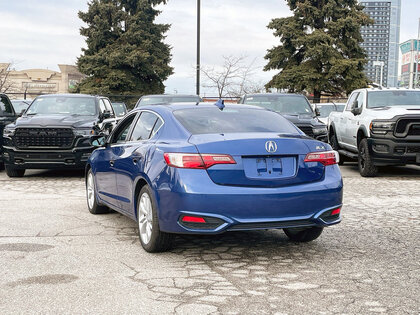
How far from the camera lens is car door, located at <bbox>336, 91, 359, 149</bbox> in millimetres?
15062

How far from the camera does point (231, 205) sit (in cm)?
525

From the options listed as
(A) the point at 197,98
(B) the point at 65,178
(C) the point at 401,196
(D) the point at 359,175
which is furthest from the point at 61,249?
(A) the point at 197,98

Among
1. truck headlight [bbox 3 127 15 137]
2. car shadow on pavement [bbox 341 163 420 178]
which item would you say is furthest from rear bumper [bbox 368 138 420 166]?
truck headlight [bbox 3 127 15 137]

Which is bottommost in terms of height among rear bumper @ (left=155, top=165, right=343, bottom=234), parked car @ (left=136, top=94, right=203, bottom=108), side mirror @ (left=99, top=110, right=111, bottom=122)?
rear bumper @ (left=155, top=165, right=343, bottom=234)

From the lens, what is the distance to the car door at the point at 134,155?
6070 millimetres

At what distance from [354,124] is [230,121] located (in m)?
8.74

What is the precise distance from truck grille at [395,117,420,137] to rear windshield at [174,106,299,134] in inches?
267

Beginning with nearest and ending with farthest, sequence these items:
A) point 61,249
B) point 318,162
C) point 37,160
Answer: point 318,162
point 61,249
point 37,160

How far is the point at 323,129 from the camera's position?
14.5 meters

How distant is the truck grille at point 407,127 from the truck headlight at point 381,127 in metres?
0.14

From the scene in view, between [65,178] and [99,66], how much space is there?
35112 millimetres

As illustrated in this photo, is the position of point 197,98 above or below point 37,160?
above

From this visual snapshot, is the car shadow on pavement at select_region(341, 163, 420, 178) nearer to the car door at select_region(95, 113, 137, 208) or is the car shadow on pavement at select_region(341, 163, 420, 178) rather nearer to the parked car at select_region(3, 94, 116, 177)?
the parked car at select_region(3, 94, 116, 177)

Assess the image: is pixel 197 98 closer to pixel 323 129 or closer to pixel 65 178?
pixel 323 129
